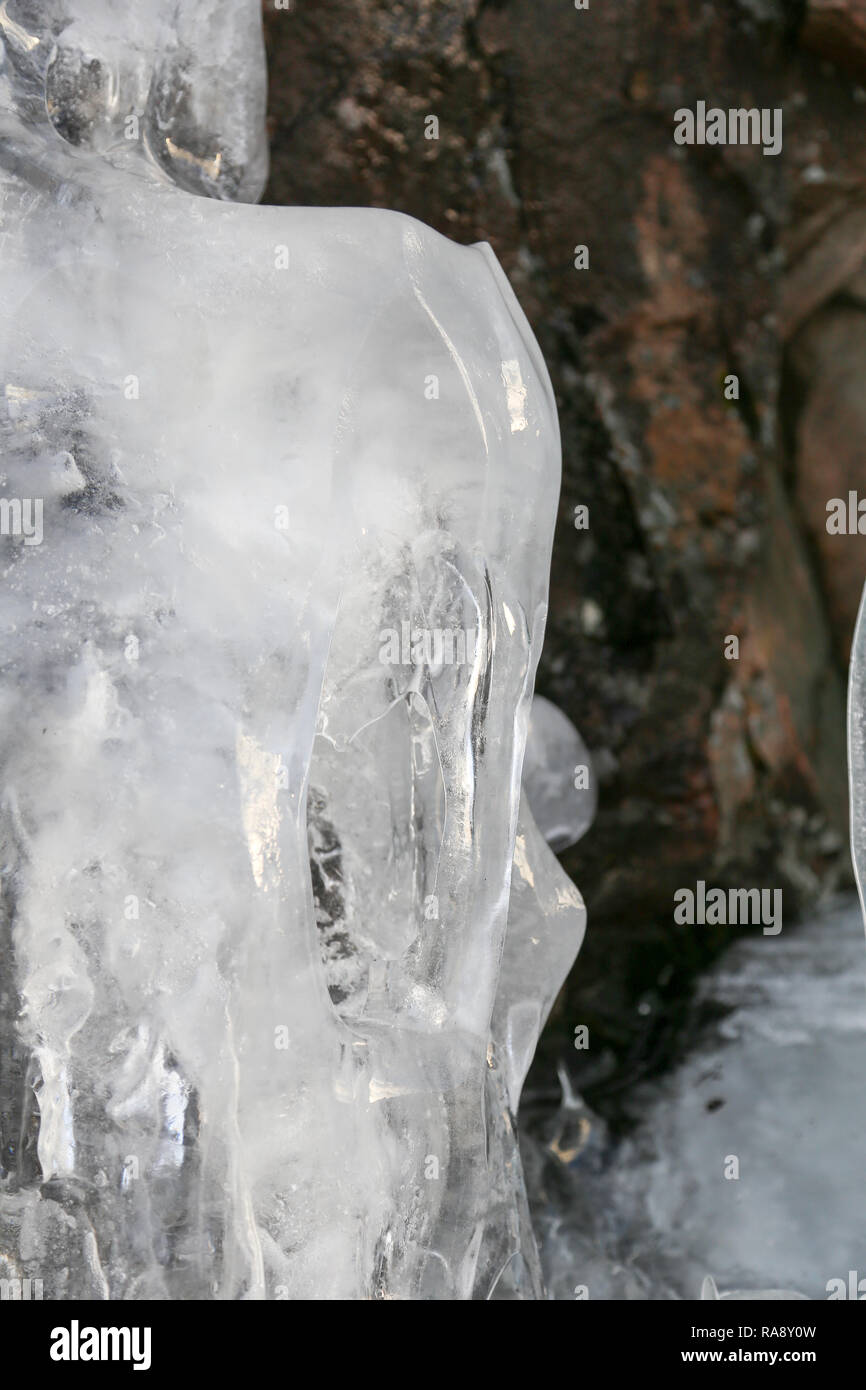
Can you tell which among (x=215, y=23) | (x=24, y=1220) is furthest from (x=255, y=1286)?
(x=215, y=23)

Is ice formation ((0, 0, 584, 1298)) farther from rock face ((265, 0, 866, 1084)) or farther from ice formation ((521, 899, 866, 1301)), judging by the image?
rock face ((265, 0, 866, 1084))

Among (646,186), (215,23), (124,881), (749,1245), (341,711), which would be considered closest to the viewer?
(124,881)

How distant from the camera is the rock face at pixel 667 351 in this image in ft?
5.27

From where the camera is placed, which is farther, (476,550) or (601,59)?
(601,59)

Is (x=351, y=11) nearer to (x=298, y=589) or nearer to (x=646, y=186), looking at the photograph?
(x=646, y=186)

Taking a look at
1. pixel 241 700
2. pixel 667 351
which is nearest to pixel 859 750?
pixel 241 700

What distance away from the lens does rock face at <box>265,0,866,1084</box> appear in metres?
1.61

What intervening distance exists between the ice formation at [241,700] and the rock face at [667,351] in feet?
2.03

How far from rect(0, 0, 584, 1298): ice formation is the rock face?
0.62m

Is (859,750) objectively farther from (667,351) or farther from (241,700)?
(667,351)

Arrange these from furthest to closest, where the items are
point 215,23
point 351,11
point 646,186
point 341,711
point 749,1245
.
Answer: point 646,186, point 351,11, point 749,1245, point 215,23, point 341,711

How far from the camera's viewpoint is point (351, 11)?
1.55m

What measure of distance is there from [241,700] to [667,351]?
994 mm

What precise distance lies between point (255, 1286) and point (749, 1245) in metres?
0.71
